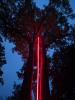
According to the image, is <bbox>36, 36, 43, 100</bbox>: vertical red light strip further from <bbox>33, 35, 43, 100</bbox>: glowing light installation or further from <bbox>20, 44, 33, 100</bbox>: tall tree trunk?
<bbox>20, 44, 33, 100</bbox>: tall tree trunk

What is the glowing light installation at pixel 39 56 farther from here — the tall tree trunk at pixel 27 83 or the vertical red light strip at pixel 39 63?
the tall tree trunk at pixel 27 83

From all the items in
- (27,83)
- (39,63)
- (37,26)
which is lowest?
(27,83)

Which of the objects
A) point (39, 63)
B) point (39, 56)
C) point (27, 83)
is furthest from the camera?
point (39, 56)

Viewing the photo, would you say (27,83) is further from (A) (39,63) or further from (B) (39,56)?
(B) (39,56)

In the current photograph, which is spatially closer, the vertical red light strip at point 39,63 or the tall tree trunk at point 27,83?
the tall tree trunk at point 27,83

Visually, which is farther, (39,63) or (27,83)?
(39,63)

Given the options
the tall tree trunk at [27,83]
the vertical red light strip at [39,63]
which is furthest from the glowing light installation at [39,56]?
the tall tree trunk at [27,83]

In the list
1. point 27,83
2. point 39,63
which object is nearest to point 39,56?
point 39,63

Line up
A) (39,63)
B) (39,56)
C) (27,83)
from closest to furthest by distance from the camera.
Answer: (27,83) < (39,63) < (39,56)

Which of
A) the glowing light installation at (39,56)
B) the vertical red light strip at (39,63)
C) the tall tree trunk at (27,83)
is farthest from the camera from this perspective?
the glowing light installation at (39,56)

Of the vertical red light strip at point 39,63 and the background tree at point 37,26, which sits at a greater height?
the background tree at point 37,26

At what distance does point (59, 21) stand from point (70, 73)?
184 inches

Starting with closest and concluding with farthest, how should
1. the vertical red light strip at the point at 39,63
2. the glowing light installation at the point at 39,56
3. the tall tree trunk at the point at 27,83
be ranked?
the tall tree trunk at the point at 27,83, the vertical red light strip at the point at 39,63, the glowing light installation at the point at 39,56

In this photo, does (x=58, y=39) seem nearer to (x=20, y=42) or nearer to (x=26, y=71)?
(x=20, y=42)
